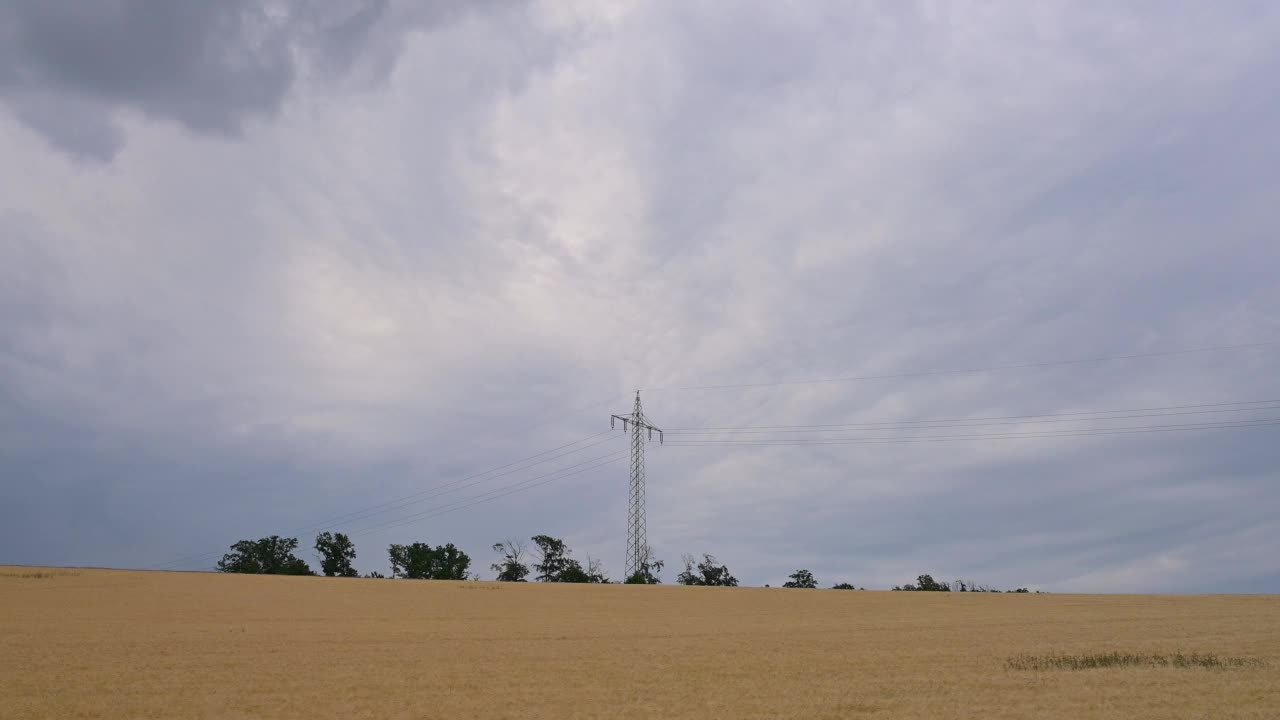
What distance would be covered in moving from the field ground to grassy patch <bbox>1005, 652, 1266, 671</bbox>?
2.23ft

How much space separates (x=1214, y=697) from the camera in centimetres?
2198

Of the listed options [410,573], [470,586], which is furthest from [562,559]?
[470,586]

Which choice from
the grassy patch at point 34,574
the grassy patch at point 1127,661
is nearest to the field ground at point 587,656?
the grassy patch at point 1127,661

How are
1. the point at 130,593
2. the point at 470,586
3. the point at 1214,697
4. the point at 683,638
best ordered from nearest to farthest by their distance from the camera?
the point at 1214,697 < the point at 683,638 < the point at 130,593 < the point at 470,586

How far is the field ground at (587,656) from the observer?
71.0ft

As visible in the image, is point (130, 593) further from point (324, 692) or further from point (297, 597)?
point (324, 692)

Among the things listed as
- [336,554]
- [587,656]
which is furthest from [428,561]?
[587,656]

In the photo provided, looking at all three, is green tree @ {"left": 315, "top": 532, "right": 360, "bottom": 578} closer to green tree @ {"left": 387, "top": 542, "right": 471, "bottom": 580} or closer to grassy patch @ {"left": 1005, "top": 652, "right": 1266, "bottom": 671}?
green tree @ {"left": 387, "top": 542, "right": 471, "bottom": 580}

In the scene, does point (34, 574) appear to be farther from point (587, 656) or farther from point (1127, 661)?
point (1127, 661)

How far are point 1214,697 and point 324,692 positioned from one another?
23.2m

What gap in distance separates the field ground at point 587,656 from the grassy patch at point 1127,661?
0.68m

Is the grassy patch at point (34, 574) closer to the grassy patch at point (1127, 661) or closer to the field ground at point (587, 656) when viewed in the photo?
the field ground at point (587, 656)

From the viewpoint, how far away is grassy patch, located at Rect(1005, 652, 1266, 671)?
2789cm

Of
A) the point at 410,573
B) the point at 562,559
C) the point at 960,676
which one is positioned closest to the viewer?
the point at 960,676
